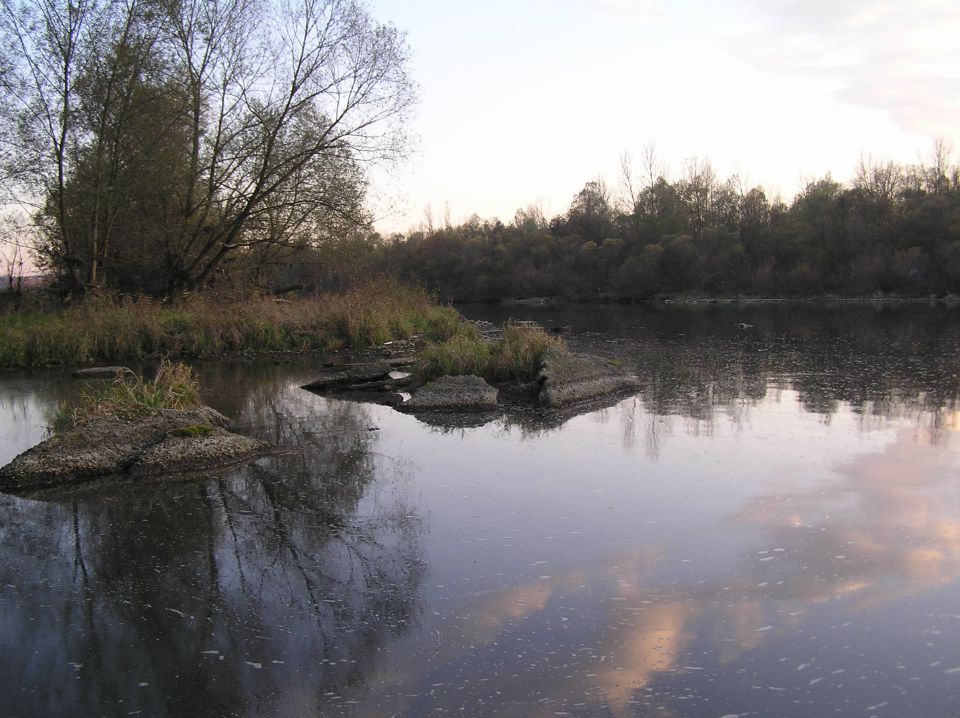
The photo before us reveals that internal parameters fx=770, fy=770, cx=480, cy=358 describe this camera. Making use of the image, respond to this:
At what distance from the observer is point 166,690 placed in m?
3.85

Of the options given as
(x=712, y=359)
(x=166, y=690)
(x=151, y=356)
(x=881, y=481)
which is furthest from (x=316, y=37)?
(x=166, y=690)

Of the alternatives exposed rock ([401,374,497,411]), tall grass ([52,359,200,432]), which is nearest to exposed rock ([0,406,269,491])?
tall grass ([52,359,200,432])

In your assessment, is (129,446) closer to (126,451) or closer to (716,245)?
(126,451)

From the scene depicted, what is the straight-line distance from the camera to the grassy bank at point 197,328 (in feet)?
58.1

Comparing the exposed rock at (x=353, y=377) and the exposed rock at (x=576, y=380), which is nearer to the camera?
the exposed rock at (x=576, y=380)

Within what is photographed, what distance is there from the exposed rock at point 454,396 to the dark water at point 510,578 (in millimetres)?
1665

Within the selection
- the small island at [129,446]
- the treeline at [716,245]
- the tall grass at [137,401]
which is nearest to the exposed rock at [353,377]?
the tall grass at [137,401]

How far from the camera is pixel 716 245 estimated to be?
62812 mm

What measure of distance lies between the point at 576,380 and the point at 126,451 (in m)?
7.03

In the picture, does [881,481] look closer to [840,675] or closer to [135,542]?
[840,675]

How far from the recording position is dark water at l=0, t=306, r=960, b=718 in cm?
382

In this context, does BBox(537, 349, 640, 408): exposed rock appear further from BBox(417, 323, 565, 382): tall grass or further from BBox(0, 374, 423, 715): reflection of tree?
BBox(0, 374, 423, 715): reflection of tree

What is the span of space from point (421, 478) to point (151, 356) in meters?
12.8

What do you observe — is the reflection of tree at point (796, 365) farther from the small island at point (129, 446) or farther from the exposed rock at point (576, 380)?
the small island at point (129, 446)
